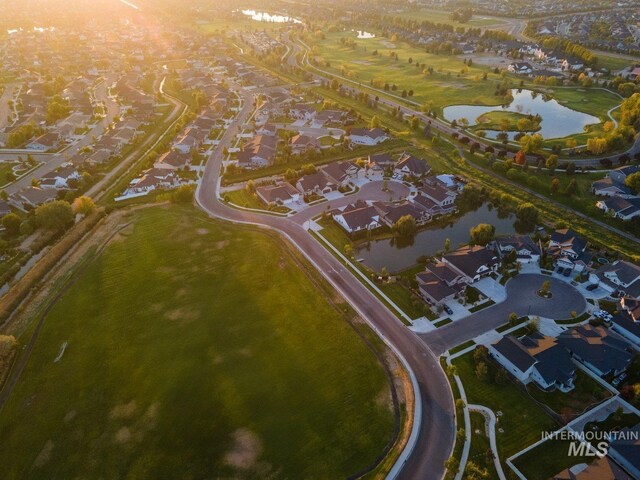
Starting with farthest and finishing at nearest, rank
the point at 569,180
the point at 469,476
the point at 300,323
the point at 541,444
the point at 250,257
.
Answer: the point at 569,180 < the point at 250,257 < the point at 300,323 < the point at 541,444 < the point at 469,476

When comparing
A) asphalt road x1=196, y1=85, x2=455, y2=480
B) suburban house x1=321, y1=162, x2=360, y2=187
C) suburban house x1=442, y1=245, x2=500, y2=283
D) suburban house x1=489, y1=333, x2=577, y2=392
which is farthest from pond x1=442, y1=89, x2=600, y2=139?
suburban house x1=489, y1=333, x2=577, y2=392

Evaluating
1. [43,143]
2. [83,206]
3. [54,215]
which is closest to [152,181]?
[83,206]

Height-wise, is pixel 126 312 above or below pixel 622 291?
below

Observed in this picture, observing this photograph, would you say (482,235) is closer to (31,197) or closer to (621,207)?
(621,207)

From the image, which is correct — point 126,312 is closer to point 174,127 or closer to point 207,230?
point 207,230

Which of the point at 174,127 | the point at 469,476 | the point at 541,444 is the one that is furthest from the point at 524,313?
the point at 174,127
